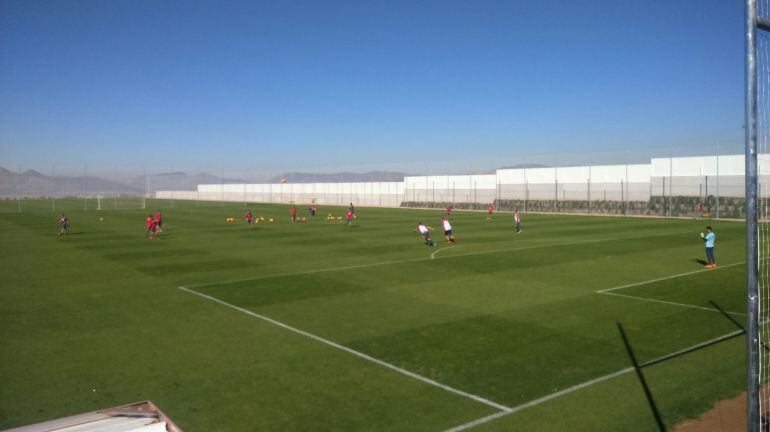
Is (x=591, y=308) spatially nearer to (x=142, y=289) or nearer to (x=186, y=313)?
(x=186, y=313)

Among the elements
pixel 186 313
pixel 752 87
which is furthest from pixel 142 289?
pixel 752 87

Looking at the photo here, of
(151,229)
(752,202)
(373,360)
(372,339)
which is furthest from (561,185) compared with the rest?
(752,202)

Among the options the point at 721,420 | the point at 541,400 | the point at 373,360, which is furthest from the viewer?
the point at 373,360

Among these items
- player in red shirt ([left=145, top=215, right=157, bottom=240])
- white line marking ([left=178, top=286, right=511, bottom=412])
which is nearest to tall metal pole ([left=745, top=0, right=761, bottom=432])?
white line marking ([left=178, top=286, right=511, bottom=412])

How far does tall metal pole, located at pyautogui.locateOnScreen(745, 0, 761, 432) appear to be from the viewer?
15.2 ft

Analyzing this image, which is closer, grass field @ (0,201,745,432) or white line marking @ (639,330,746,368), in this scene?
grass field @ (0,201,745,432)

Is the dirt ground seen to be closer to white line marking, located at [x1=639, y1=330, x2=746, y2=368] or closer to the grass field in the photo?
the grass field

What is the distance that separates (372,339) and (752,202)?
8.87 meters

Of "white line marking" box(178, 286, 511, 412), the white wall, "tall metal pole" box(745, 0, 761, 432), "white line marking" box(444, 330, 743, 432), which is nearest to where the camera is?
"tall metal pole" box(745, 0, 761, 432)

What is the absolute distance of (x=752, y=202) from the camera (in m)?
4.60

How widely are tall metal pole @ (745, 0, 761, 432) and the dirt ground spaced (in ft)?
11.3

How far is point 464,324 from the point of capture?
1343 centimetres

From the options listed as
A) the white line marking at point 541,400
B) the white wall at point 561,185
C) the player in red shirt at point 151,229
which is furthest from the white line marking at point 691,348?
the player in red shirt at point 151,229

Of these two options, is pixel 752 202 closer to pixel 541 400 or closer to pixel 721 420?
pixel 721 420
